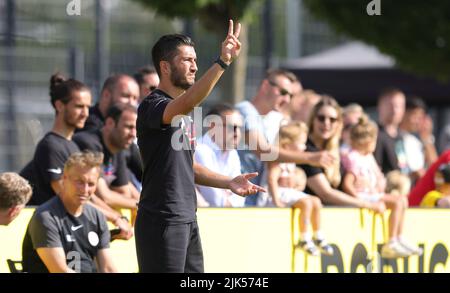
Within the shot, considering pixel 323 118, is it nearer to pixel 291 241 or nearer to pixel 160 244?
pixel 291 241

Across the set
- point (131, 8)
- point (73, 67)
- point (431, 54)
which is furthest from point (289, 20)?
point (73, 67)

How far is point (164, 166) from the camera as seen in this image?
23.1ft

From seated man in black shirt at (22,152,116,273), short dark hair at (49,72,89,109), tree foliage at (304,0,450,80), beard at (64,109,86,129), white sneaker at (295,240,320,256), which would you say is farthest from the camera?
tree foliage at (304,0,450,80)

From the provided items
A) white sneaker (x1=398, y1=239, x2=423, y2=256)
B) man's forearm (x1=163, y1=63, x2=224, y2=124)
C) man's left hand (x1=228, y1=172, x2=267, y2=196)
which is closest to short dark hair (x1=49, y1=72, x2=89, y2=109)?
man's left hand (x1=228, y1=172, x2=267, y2=196)

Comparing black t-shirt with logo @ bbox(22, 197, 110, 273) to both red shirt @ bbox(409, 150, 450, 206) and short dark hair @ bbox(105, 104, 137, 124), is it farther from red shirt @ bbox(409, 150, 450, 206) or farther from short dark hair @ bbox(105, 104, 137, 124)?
red shirt @ bbox(409, 150, 450, 206)

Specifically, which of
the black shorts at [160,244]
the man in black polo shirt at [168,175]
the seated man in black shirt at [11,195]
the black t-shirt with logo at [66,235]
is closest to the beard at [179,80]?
the man in black polo shirt at [168,175]

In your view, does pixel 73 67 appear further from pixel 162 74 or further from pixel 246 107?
pixel 162 74

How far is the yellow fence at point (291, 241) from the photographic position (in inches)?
378

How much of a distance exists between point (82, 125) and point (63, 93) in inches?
11.8

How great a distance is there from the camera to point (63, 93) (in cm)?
943

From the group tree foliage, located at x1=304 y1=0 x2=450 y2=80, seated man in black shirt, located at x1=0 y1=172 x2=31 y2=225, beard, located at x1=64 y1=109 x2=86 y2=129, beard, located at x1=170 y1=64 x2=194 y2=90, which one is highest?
tree foliage, located at x1=304 y1=0 x2=450 y2=80

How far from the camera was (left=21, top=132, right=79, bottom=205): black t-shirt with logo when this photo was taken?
900cm

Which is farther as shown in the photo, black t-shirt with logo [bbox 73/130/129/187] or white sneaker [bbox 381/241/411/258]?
white sneaker [bbox 381/241/411/258]

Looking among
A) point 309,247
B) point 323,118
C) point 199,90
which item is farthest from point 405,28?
point 199,90
